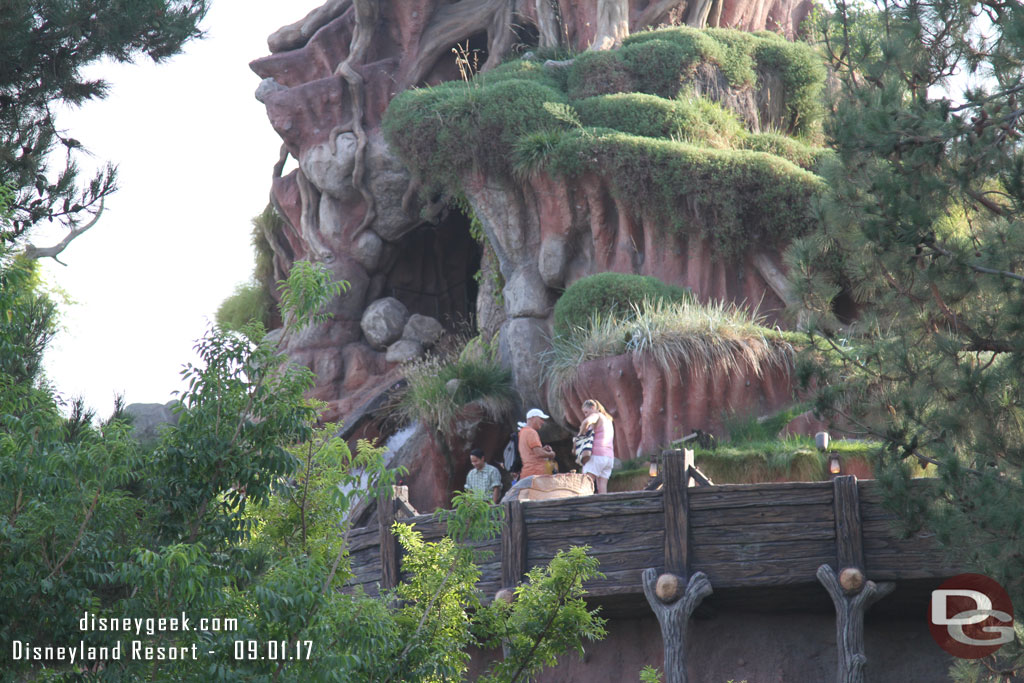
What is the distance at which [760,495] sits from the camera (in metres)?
10.5

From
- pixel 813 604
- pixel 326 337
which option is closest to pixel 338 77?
pixel 326 337

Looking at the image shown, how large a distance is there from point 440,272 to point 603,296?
9018mm

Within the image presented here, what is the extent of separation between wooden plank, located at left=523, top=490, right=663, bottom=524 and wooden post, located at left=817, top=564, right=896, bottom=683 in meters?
1.44

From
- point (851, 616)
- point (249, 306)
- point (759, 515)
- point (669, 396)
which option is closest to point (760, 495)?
point (759, 515)

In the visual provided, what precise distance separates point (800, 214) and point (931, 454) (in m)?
7.77

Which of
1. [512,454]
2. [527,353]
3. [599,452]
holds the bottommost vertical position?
[599,452]

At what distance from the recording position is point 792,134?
19.3 meters

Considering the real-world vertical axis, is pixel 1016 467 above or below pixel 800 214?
below

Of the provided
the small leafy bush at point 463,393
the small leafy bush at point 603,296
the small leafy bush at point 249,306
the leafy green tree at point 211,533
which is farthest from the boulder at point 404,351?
the leafy green tree at point 211,533

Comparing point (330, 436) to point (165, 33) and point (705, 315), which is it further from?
point (705, 315)

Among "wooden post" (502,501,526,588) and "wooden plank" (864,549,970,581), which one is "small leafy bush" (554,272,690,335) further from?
"wooden plank" (864,549,970,581)

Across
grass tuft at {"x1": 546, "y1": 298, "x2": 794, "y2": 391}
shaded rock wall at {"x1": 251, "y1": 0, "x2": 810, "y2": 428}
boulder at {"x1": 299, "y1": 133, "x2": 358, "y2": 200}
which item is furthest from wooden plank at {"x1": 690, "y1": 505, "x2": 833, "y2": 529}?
boulder at {"x1": 299, "y1": 133, "x2": 358, "y2": 200}

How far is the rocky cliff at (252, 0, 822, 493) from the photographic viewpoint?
16453mm

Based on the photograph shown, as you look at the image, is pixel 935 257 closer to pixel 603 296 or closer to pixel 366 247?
pixel 603 296
